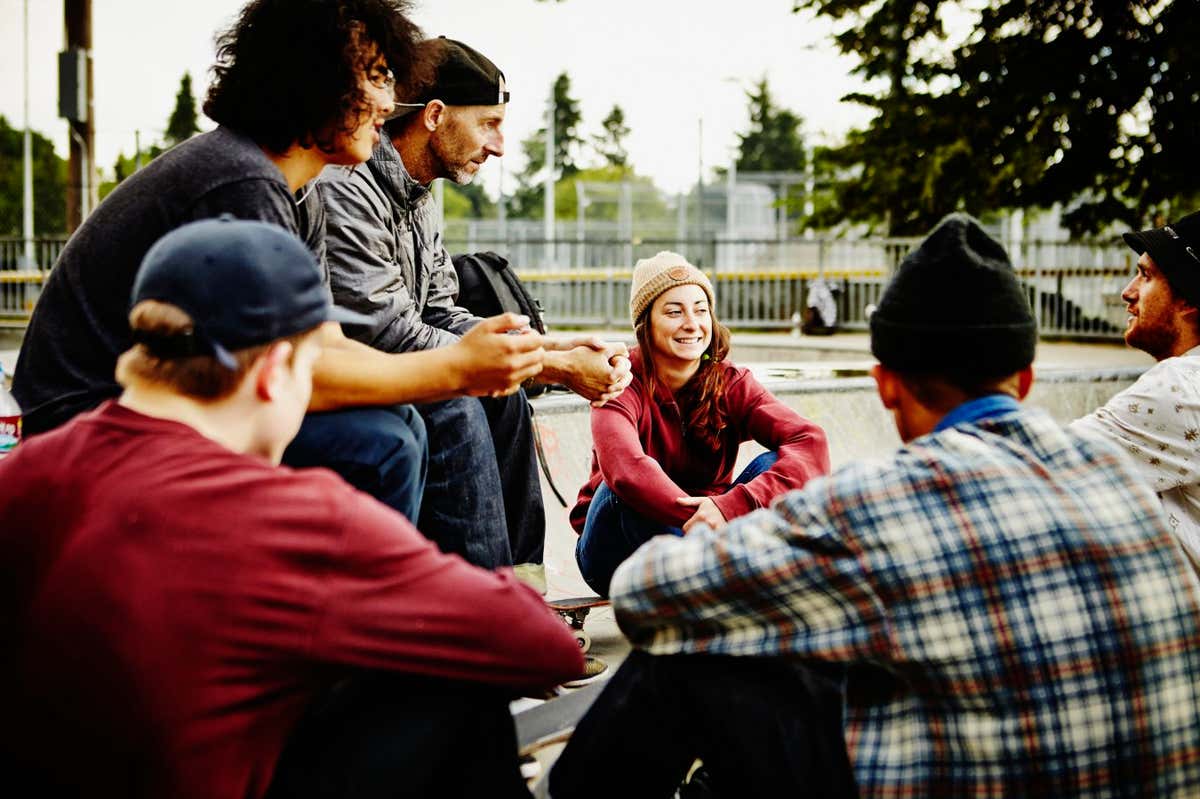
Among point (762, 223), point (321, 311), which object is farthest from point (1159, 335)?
point (762, 223)

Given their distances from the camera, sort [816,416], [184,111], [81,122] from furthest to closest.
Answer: [184,111], [81,122], [816,416]

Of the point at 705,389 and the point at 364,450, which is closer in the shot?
the point at 364,450

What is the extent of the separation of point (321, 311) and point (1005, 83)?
1745cm

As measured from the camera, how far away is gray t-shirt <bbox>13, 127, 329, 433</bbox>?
2.37 metres

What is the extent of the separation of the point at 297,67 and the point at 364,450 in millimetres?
996

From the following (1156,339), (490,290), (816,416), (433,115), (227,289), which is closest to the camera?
(227,289)

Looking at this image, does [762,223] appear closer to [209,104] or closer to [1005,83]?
[1005,83]

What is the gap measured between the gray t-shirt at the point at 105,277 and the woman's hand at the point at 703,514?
5.53ft

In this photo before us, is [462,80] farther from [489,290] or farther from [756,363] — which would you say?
[756,363]

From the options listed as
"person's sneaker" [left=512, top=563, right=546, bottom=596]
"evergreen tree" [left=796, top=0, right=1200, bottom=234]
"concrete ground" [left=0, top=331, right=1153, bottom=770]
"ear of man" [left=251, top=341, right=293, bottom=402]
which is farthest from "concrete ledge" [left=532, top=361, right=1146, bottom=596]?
"evergreen tree" [left=796, top=0, right=1200, bottom=234]

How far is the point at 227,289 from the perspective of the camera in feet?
5.51

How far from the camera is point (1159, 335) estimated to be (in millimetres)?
3451

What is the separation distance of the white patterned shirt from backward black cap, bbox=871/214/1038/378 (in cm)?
123

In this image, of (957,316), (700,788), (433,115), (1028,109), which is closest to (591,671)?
(700,788)
